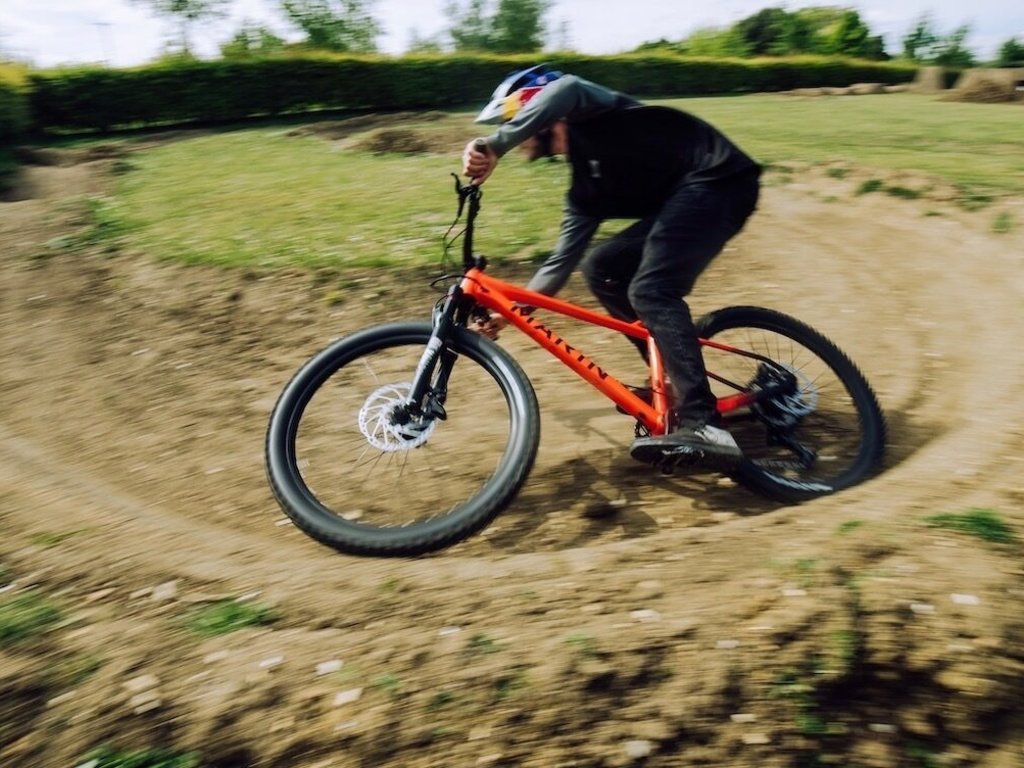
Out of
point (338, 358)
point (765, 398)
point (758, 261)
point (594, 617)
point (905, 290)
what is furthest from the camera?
point (758, 261)

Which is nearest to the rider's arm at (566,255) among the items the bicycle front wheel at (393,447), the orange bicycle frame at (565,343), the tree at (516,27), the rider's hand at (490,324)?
the orange bicycle frame at (565,343)

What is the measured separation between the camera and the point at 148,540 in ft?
11.8

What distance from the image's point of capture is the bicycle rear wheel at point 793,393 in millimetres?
4168

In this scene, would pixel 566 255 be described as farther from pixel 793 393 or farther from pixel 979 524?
pixel 979 524

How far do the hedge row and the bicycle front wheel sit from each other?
18111 mm

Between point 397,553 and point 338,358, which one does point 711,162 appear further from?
point 397,553

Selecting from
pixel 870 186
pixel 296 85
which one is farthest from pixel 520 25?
pixel 870 186

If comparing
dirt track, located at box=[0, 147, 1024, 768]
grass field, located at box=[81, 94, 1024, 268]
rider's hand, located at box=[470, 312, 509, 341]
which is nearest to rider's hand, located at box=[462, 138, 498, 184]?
rider's hand, located at box=[470, 312, 509, 341]

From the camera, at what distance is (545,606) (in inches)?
114

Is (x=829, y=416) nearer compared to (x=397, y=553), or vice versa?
(x=397, y=553)

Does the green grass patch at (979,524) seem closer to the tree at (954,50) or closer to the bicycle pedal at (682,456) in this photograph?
the bicycle pedal at (682,456)

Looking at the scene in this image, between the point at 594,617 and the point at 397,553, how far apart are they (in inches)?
33.9

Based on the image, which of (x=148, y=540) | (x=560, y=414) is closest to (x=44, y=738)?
(x=148, y=540)

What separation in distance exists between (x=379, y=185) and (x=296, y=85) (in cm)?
1252
